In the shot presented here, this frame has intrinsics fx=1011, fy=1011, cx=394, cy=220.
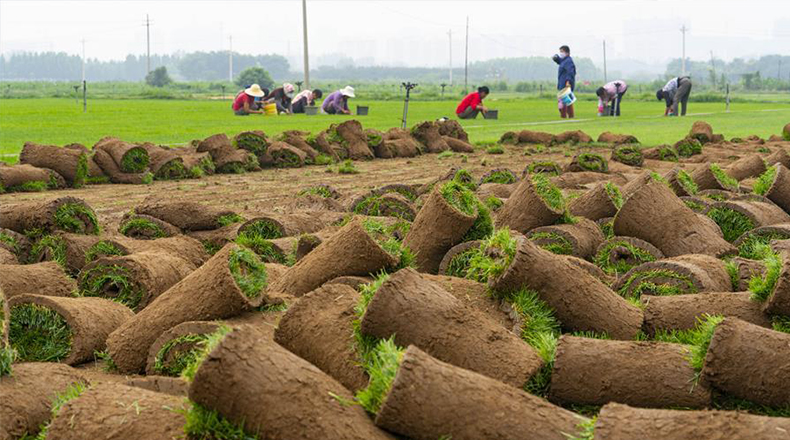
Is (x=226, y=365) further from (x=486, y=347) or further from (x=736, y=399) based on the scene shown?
(x=736, y=399)

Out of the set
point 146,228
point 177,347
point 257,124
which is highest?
point 257,124

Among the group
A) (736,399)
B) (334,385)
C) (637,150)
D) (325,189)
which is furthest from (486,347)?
(637,150)

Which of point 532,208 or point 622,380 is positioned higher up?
point 532,208

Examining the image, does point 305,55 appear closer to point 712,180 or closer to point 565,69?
point 565,69

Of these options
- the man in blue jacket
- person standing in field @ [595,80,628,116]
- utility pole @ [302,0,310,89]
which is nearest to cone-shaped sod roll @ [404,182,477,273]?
the man in blue jacket

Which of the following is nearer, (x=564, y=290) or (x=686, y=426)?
(x=686, y=426)

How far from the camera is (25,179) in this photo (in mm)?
16203

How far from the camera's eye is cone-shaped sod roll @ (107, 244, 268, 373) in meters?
6.38

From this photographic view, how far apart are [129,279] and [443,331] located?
10.9 feet

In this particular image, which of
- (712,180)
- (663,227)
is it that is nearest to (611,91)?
(712,180)

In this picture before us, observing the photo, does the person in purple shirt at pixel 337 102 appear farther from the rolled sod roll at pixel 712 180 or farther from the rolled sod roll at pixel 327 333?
the rolled sod roll at pixel 327 333

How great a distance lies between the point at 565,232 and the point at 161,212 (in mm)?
4657

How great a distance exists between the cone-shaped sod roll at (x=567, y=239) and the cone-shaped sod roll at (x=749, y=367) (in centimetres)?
323

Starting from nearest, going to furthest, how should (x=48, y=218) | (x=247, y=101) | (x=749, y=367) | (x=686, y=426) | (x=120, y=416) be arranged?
(x=686, y=426) → (x=120, y=416) → (x=749, y=367) → (x=48, y=218) → (x=247, y=101)
